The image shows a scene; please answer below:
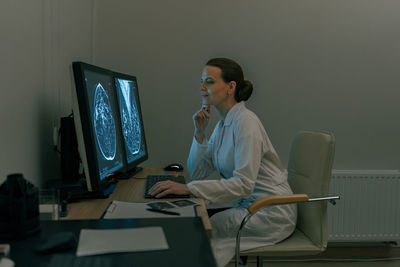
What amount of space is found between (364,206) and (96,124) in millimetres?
2151

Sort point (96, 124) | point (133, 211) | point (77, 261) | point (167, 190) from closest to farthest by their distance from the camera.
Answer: point (77, 261) < point (133, 211) < point (96, 124) < point (167, 190)

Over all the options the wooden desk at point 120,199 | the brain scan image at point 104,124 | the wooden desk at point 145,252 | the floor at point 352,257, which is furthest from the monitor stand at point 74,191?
the floor at point 352,257

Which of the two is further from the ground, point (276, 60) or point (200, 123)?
point (276, 60)

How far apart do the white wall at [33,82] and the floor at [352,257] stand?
1.69m

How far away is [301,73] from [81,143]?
1925 millimetres

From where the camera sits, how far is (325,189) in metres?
1.84

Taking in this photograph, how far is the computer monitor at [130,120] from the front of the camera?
6.31 ft

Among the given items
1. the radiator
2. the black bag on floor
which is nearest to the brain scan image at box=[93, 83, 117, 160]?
the black bag on floor

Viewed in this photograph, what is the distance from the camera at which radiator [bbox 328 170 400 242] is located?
2918 millimetres

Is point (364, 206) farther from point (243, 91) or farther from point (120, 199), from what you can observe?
point (120, 199)

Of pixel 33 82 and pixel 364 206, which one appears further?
pixel 364 206

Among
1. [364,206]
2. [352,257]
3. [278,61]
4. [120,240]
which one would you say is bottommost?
[352,257]

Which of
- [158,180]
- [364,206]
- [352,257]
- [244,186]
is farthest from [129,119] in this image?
[352,257]

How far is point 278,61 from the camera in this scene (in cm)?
289
